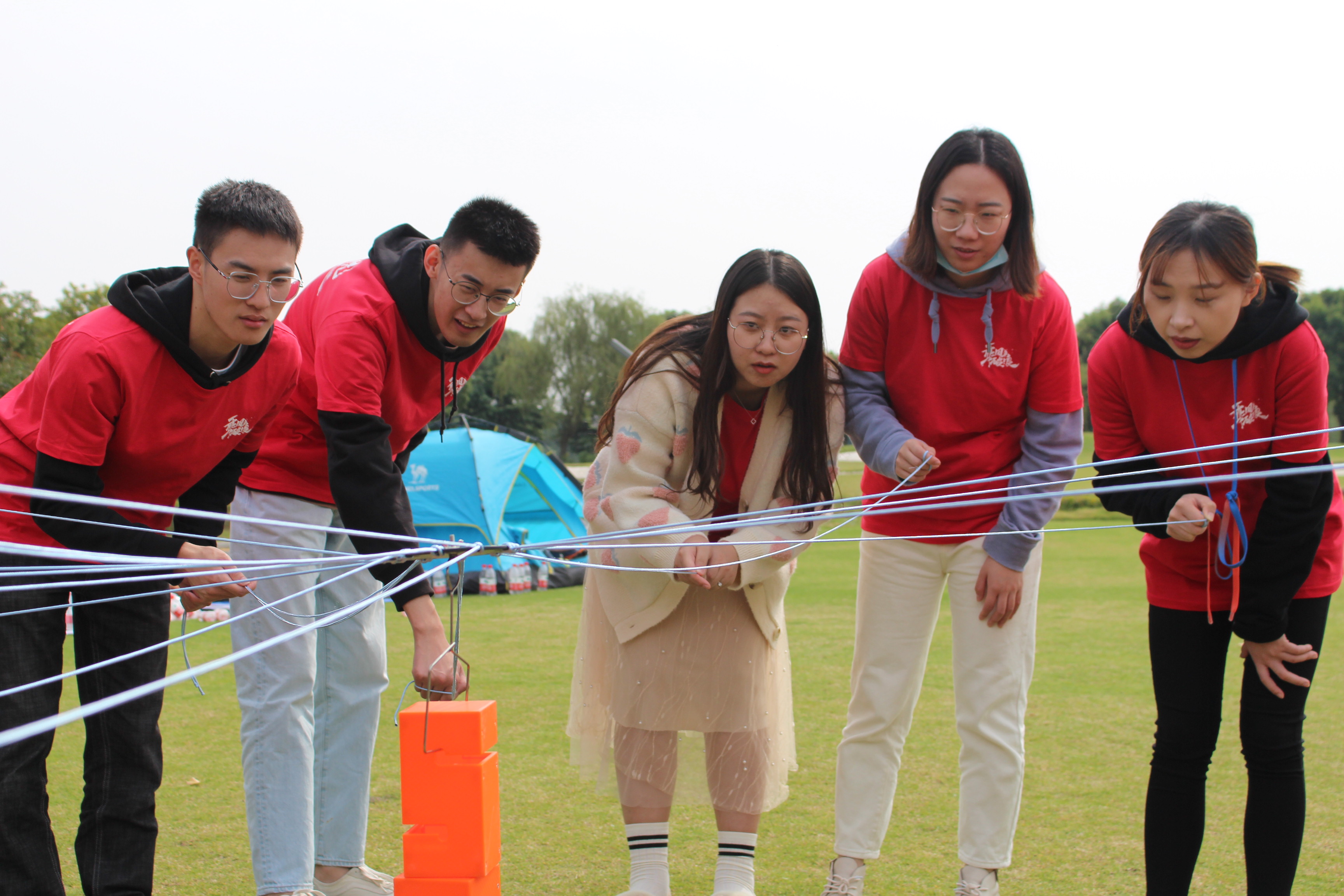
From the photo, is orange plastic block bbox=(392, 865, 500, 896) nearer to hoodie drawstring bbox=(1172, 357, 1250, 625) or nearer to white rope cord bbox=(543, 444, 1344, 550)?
white rope cord bbox=(543, 444, 1344, 550)

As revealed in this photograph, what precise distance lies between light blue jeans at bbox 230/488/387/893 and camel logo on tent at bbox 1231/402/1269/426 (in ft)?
6.23

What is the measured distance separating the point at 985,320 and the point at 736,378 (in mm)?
562

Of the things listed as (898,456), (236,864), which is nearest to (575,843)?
(236,864)

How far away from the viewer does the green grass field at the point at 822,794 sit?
2.46 m

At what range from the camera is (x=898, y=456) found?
212 centimetres

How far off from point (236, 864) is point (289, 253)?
1565 mm

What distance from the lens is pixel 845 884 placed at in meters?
2.19

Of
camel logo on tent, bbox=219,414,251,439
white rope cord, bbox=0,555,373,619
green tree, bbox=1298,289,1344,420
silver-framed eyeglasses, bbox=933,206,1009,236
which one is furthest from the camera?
green tree, bbox=1298,289,1344,420

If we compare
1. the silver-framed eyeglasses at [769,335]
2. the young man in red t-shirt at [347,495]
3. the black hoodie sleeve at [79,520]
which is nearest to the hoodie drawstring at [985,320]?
the silver-framed eyeglasses at [769,335]

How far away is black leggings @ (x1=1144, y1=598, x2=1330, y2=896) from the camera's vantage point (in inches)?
78.4

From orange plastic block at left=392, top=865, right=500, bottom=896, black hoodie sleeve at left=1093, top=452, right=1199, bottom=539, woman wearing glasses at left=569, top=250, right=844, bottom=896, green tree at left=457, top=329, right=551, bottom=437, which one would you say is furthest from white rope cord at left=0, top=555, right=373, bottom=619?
green tree at left=457, top=329, right=551, bottom=437

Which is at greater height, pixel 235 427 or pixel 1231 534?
pixel 235 427

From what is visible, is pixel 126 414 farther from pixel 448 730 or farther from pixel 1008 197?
pixel 1008 197

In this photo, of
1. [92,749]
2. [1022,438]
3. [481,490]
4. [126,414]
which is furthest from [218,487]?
[481,490]
